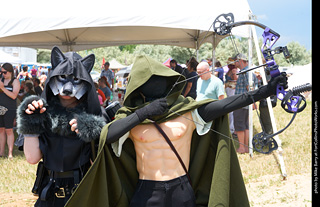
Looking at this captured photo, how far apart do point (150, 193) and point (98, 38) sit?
852 centimetres

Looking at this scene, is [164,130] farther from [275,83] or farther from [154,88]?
[275,83]

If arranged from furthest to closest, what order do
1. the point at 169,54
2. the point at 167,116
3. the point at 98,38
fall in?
the point at 169,54, the point at 98,38, the point at 167,116

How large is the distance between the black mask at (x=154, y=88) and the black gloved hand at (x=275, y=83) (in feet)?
2.25

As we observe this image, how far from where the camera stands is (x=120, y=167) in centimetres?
245

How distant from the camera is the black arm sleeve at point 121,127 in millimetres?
2131

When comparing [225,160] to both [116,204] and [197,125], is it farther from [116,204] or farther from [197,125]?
[116,204]

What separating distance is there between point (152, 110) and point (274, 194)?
3228 mm

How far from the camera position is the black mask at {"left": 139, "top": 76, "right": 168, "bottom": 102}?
2.30m

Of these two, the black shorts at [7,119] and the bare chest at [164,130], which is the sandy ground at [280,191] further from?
the black shorts at [7,119]

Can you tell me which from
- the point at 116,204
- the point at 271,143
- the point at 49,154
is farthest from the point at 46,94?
the point at 271,143

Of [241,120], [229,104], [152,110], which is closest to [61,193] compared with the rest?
[152,110]

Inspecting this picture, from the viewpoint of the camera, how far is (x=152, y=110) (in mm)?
2100

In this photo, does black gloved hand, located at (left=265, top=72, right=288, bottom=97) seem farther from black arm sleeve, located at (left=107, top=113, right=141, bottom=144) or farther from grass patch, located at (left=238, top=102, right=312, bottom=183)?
grass patch, located at (left=238, top=102, right=312, bottom=183)

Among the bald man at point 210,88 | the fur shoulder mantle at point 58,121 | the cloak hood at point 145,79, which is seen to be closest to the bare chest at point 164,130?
the cloak hood at point 145,79
